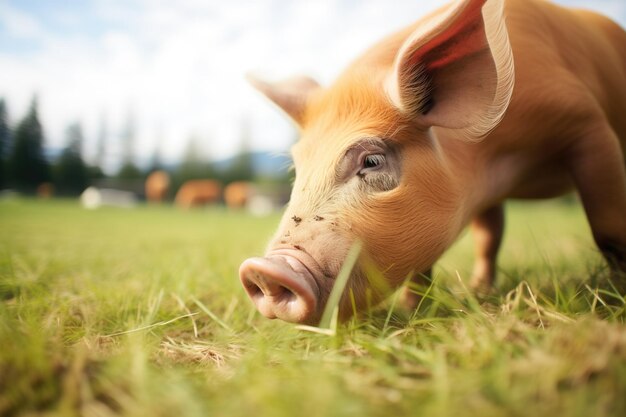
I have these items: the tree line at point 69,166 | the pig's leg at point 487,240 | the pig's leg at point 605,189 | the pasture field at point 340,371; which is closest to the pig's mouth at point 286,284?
the pasture field at point 340,371

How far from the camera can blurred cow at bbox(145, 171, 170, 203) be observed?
4019 cm

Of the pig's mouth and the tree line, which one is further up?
the pig's mouth

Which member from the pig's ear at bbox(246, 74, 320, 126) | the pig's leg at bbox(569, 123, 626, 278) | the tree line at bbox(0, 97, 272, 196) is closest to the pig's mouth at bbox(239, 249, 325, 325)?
the pig's ear at bbox(246, 74, 320, 126)

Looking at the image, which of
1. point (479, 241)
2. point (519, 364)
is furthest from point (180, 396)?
point (479, 241)

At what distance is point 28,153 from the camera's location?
24797 millimetres

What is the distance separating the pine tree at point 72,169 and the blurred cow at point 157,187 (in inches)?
241

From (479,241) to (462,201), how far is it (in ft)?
4.40

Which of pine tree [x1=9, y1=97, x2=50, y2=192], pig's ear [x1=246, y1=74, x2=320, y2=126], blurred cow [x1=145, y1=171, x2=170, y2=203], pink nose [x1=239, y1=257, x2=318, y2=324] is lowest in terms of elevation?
blurred cow [x1=145, y1=171, x2=170, y2=203]

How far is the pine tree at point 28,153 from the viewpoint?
923 inches

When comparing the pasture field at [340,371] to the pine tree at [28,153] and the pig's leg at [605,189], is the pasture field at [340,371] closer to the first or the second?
the pig's leg at [605,189]

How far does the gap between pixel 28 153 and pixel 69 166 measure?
10.1 meters

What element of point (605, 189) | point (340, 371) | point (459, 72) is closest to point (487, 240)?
point (605, 189)

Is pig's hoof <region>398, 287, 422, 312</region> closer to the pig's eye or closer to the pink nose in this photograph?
the pig's eye

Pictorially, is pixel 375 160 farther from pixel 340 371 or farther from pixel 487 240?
pixel 487 240
